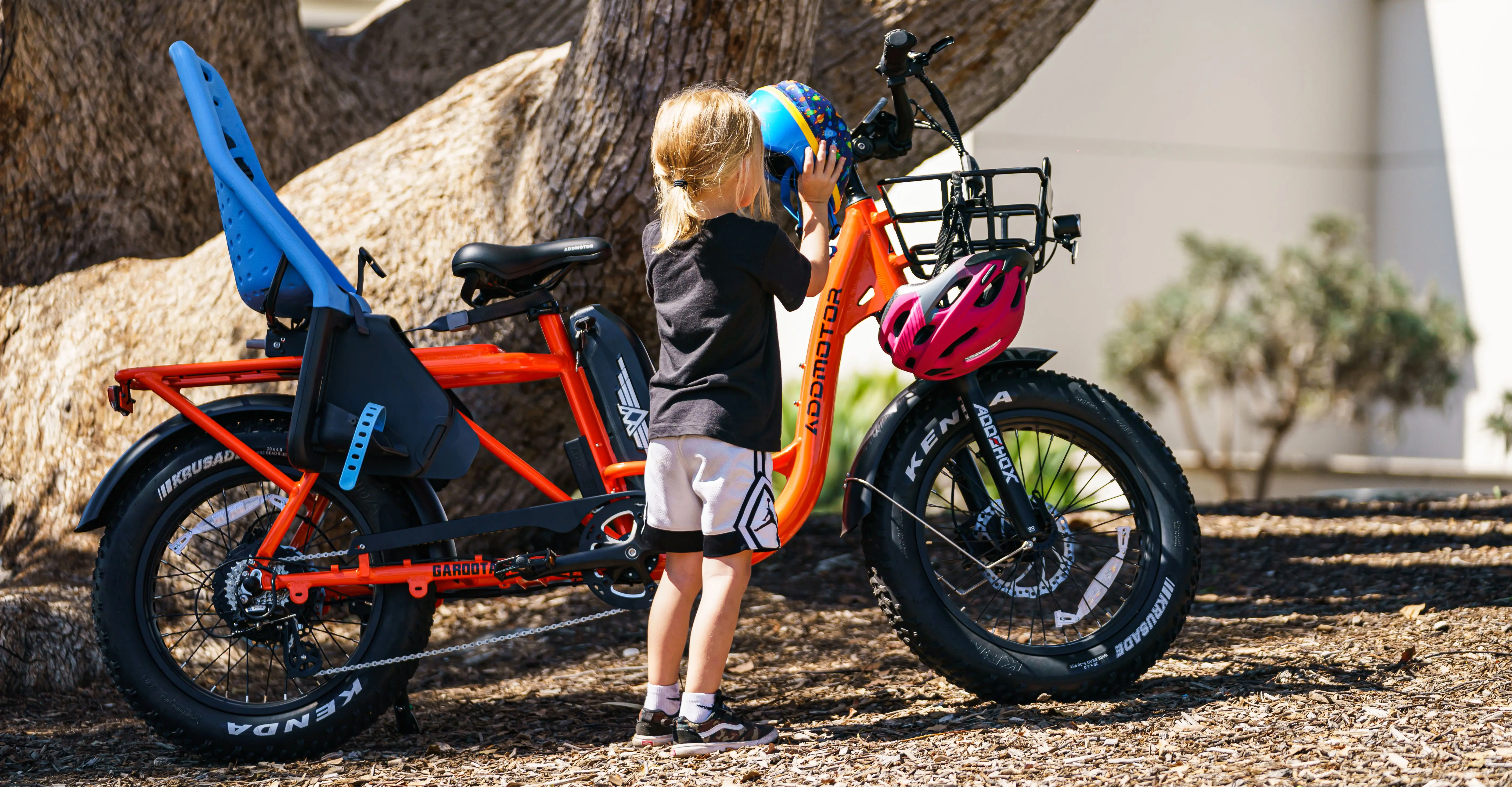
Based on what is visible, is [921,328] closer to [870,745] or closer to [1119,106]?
[870,745]

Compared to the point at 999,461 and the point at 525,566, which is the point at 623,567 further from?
the point at 999,461

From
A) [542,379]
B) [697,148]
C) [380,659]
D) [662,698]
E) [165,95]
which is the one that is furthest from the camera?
[165,95]

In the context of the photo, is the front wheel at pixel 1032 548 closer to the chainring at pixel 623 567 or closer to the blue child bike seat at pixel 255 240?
the chainring at pixel 623 567

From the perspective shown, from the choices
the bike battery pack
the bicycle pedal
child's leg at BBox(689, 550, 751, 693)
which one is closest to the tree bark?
the bike battery pack

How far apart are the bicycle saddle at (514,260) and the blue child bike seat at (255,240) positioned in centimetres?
27

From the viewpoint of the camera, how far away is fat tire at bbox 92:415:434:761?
10.0ft

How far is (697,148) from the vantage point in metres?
2.80

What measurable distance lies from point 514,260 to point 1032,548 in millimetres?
1420

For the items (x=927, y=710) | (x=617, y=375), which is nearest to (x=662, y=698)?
(x=927, y=710)

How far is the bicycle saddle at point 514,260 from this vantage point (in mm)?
3199

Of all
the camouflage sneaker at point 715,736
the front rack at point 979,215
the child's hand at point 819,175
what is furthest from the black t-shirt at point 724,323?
the camouflage sneaker at point 715,736

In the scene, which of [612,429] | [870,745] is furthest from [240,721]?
[870,745]

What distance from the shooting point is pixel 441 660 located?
166 inches

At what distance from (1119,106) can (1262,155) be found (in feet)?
7.08
